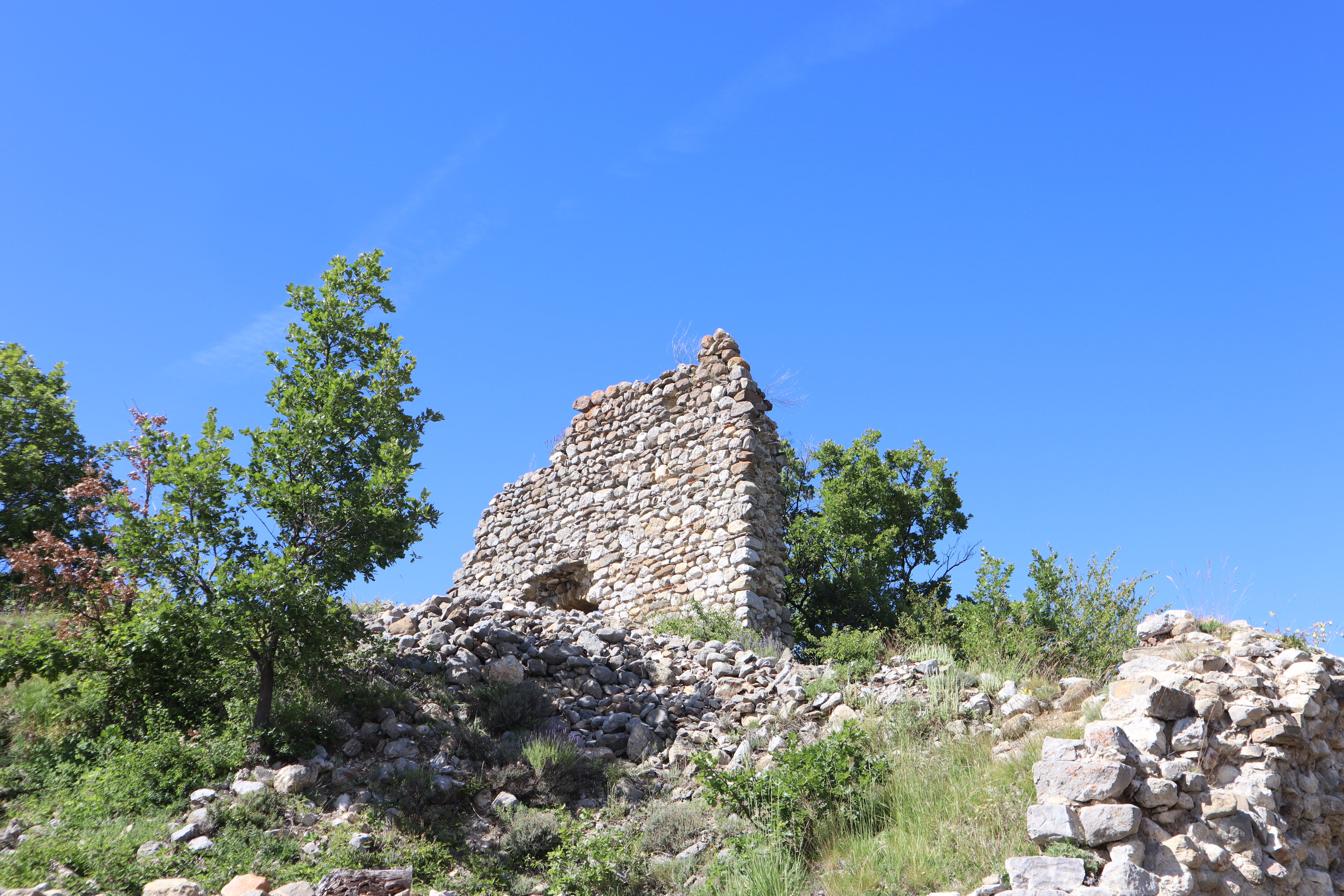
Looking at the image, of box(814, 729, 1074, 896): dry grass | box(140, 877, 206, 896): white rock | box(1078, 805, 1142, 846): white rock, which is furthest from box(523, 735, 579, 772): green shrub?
box(1078, 805, 1142, 846): white rock

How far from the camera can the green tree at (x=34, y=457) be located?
41.9ft

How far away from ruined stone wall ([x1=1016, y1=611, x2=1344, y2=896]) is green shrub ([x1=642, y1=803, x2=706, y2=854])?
2533 millimetres

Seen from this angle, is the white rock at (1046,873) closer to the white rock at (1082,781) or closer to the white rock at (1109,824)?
the white rock at (1109,824)

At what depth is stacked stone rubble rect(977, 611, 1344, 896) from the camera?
4.81 m

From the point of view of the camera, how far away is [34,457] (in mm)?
13125

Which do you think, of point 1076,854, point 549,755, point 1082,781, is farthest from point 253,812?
point 1082,781

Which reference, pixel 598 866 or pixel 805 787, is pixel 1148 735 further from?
pixel 598 866

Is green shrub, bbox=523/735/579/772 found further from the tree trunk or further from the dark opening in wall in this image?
the dark opening in wall

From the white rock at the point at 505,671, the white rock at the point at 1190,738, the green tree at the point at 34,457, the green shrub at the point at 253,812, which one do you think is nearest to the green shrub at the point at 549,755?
the white rock at the point at 505,671

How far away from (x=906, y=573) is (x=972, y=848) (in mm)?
8397

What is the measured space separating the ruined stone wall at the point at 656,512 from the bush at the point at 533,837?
4.58m

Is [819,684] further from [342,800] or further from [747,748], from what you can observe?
[342,800]

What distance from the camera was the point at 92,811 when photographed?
6.20 m

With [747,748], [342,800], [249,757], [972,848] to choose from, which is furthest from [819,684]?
[249,757]
